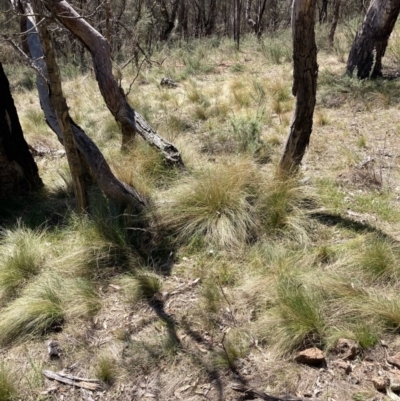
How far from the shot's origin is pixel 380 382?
2.33 metres

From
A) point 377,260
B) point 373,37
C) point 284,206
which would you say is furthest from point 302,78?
point 373,37

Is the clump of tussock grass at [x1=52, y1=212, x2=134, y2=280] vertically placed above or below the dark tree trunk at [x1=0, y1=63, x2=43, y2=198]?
below

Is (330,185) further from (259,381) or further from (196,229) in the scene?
(259,381)

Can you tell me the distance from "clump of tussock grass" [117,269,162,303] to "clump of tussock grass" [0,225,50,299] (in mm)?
730

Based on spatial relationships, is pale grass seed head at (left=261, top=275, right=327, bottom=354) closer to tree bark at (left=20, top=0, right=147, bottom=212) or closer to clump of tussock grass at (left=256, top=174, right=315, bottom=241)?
clump of tussock grass at (left=256, top=174, right=315, bottom=241)

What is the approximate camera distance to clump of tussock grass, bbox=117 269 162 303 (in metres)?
3.28

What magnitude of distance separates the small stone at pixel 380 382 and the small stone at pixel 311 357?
0.29 metres

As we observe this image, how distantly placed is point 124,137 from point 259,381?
12.2ft

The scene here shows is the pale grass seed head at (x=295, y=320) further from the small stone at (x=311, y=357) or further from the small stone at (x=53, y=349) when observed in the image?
the small stone at (x=53, y=349)

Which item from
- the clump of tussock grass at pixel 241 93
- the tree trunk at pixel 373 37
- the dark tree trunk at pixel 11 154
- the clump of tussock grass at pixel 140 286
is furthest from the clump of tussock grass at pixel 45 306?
the tree trunk at pixel 373 37

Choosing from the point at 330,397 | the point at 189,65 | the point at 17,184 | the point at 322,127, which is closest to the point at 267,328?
the point at 330,397

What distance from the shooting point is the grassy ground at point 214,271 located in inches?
103

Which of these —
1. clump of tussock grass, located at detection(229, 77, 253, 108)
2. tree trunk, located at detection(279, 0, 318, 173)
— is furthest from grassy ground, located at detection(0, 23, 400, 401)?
clump of tussock grass, located at detection(229, 77, 253, 108)

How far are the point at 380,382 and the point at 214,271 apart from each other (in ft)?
4.73
